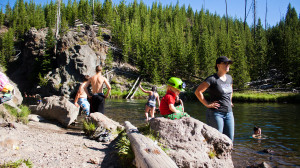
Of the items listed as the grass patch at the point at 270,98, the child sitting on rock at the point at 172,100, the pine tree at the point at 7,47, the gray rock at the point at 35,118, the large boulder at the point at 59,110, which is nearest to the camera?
the child sitting on rock at the point at 172,100

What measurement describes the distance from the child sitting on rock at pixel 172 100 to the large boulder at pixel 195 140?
0.63 ft

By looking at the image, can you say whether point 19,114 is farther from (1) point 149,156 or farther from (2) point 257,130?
(2) point 257,130

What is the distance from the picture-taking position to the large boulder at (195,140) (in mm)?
4590

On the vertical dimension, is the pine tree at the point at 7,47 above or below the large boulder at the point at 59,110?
above

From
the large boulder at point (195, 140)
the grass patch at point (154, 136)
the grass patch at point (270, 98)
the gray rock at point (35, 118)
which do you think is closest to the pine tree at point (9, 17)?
the grass patch at point (270, 98)

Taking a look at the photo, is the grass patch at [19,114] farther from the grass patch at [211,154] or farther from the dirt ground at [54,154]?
the grass patch at [211,154]

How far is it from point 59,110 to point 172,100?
26.0ft

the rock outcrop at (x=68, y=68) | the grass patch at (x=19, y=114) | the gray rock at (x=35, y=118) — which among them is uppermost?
the rock outcrop at (x=68, y=68)

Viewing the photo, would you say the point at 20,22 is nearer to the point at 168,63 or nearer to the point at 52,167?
the point at 168,63

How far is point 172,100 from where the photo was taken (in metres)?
4.91

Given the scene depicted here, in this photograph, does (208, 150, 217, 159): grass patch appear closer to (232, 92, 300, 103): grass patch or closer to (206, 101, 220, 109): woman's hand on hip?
(206, 101, 220, 109): woman's hand on hip

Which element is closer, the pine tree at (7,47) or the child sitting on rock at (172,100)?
the child sitting on rock at (172,100)

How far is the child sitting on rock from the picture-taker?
4922mm

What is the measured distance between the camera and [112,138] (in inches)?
300
